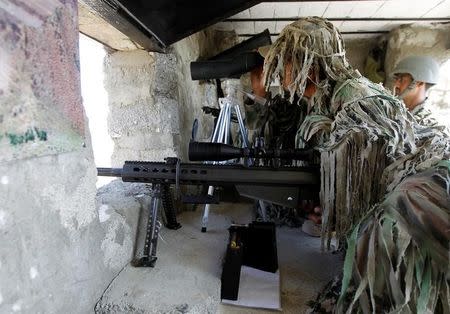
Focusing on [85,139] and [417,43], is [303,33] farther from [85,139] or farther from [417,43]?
[417,43]

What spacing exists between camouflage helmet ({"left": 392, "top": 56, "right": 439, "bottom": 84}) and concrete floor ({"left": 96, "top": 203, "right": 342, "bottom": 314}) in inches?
40.2

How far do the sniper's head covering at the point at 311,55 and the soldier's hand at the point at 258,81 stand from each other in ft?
0.81

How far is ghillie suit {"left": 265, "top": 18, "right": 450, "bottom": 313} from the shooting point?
20.2 inches

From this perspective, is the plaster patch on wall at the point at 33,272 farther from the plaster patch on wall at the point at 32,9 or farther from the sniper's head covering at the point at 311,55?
the sniper's head covering at the point at 311,55

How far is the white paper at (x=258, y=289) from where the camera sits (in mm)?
855

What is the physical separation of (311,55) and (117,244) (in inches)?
40.0

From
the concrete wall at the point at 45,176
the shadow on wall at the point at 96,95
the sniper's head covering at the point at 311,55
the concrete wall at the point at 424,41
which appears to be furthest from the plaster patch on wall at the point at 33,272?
the concrete wall at the point at 424,41

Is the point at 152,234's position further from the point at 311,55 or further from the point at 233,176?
the point at 311,55

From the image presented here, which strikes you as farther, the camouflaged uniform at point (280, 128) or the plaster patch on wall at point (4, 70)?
the camouflaged uniform at point (280, 128)

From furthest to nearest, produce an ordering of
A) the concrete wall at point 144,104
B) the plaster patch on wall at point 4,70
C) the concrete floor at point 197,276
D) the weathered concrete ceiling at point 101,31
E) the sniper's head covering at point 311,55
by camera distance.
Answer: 1. the concrete wall at point 144,104
2. the sniper's head covering at point 311,55
3. the weathered concrete ceiling at point 101,31
4. the concrete floor at point 197,276
5. the plaster patch on wall at point 4,70

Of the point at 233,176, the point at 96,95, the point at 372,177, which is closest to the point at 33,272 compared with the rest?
the point at 233,176

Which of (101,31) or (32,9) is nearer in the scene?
(32,9)

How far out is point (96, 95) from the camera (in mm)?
1519

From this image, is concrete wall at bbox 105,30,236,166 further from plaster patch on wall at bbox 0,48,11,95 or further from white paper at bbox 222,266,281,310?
plaster patch on wall at bbox 0,48,11,95
